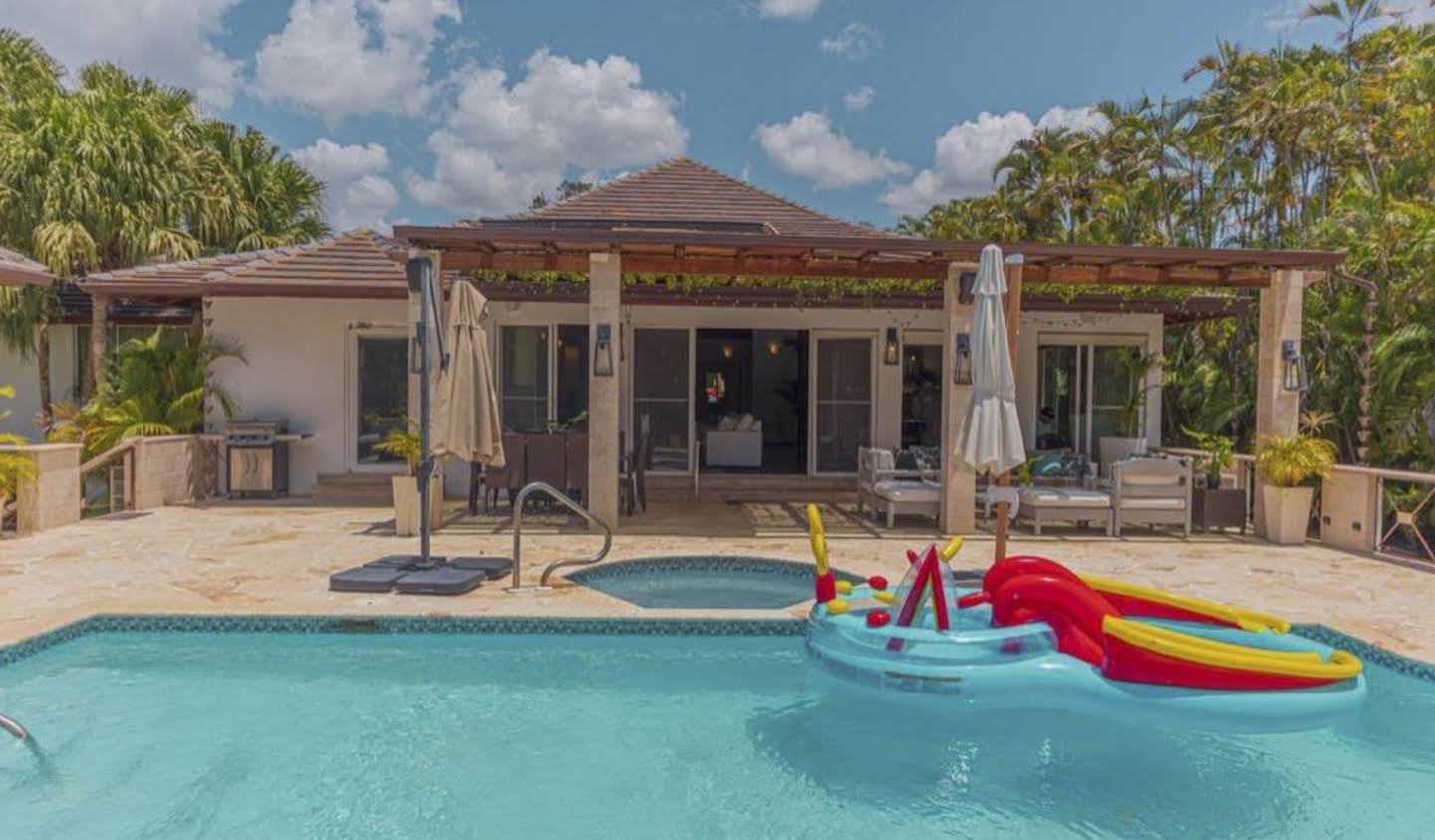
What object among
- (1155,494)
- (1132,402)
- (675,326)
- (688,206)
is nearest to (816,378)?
(675,326)

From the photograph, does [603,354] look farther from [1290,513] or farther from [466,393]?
[1290,513]

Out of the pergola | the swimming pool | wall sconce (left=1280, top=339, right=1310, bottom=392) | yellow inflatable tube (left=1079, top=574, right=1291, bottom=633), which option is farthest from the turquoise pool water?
wall sconce (left=1280, top=339, right=1310, bottom=392)

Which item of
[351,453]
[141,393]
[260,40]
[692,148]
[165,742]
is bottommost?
[165,742]

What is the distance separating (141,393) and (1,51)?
9873 millimetres

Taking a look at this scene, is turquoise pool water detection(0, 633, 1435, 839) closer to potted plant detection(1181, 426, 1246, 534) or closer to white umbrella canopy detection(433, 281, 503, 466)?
white umbrella canopy detection(433, 281, 503, 466)

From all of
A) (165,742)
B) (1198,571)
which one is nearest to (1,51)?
(165,742)

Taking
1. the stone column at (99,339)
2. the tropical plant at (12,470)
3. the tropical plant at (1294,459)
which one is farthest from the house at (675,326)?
the tropical plant at (12,470)

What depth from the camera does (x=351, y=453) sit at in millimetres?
13008

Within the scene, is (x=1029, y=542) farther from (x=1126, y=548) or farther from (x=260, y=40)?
(x=260, y=40)

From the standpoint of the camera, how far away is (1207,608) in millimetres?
5508

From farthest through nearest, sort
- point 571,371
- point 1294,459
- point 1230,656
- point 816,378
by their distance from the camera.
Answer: point 816,378, point 571,371, point 1294,459, point 1230,656

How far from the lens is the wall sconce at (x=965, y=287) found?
950 centimetres

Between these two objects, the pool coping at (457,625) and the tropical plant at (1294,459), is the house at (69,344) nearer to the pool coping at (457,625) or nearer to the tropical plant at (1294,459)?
the pool coping at (457,625)

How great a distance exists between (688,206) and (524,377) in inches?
175
